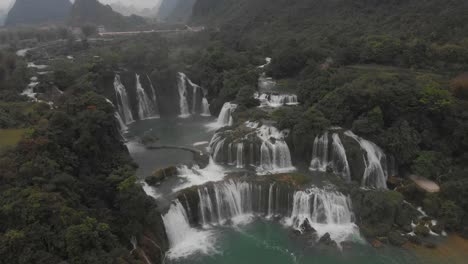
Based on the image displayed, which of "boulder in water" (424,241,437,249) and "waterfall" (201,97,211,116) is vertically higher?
"waterfall" (201,97,211,116)

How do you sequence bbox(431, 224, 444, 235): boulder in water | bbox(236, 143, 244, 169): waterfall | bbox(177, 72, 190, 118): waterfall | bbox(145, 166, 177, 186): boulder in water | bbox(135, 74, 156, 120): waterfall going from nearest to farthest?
1. bbox(431, 224, 444, 235): boulder in water
2. bbox(145, 166, 177, 186): boulder in water
3. bbox(236, 143, 244, 169): waterfall
4. bbox(135, 74, 156, 120): waterfall
5. bbox(177, 72, 190, 118): waterfall

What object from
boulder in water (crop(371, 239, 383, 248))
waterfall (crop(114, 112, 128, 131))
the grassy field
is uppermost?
the grassy field

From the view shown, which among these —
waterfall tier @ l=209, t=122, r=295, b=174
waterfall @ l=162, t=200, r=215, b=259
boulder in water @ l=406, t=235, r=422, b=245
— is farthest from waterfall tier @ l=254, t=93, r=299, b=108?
boulder in water @ l=406, t=235, r=422, b=245

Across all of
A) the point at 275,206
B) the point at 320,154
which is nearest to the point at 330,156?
the point at 320,154

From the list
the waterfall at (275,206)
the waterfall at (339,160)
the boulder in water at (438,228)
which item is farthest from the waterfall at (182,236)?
the boulder in water at (438,228)

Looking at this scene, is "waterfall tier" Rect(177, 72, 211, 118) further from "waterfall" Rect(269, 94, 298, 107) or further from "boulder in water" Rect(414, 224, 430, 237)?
"boulder in water" Rect(414, 224, 430, 237)

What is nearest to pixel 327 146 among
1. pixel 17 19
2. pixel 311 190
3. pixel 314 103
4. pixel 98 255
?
pixel 311 190

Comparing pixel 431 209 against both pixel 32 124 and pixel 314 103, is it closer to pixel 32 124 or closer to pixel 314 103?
pixel 314 103
